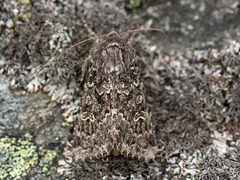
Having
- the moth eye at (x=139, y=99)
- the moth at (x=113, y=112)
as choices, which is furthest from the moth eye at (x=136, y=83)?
the moth eye at (x=139, y=99)

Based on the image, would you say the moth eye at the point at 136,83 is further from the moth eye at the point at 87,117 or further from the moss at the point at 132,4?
the moss at the point at 132,4

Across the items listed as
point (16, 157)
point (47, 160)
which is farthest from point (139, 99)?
point (16, 157)

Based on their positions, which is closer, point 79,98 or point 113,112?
point 113,112

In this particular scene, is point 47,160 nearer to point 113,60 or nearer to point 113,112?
point 113,112

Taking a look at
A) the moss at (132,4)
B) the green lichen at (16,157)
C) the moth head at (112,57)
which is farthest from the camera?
the moss at (132,4)

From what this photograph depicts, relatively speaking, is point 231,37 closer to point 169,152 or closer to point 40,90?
point 169,152

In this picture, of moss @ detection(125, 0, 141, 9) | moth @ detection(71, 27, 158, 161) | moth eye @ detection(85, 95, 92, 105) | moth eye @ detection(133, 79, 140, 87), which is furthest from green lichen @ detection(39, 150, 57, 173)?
moss @ detection(125, 0, 141, 9)
